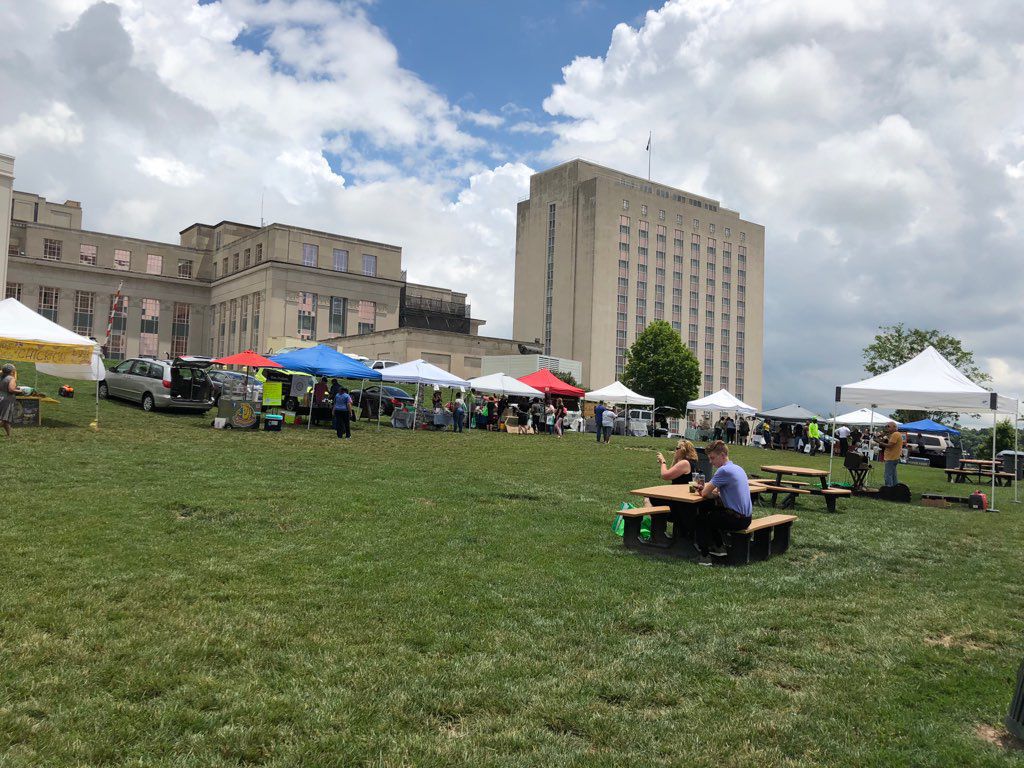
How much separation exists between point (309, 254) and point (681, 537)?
6904cm

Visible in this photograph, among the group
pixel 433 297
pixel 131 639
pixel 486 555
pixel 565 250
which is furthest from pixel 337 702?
pixel 565 250

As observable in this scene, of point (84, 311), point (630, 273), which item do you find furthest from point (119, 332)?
point (630, 273)

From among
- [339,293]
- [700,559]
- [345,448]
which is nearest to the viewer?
[700,559]

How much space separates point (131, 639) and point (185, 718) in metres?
1.26

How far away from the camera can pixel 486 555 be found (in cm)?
765

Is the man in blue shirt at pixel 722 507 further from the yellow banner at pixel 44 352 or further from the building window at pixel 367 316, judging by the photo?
the building window at pixel 367 316

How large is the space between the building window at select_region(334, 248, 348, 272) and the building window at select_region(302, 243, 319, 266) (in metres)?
2.00

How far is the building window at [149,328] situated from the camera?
78062mm

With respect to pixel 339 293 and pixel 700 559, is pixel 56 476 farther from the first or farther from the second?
pixel 339 293

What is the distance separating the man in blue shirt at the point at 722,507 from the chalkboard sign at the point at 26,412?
16978 mm

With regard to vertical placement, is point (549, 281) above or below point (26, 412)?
above

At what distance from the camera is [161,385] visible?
24.1 m

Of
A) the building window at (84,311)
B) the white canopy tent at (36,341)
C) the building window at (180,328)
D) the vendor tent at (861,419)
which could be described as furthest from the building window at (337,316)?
the white canopy tent at (36,341)

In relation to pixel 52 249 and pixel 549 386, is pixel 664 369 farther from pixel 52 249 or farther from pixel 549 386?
pixel 52 249
